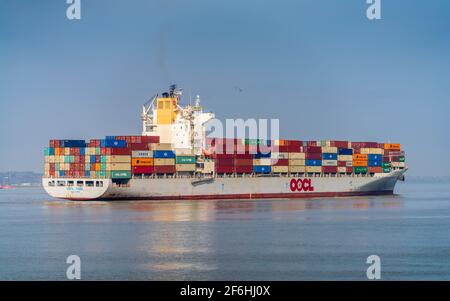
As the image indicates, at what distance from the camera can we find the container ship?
229ft

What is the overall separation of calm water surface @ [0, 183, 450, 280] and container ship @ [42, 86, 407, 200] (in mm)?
5404

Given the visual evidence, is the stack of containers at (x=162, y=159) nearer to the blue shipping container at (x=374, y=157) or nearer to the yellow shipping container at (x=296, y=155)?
the yellow shipping container at (x=296, y=155)

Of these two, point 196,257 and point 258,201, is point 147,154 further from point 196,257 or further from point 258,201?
point 196,257

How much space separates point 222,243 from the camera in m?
41.7

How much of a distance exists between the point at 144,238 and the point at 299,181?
3944 cm

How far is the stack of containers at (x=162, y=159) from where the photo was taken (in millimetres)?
71562

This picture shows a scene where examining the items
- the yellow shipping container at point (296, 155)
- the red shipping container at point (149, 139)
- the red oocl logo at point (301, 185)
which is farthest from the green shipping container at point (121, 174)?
the red oocl logo at point (301, 185)

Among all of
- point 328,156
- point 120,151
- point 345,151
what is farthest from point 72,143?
point 345,151

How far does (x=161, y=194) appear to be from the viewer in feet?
236

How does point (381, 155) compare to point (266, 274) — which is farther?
point (381, 155)

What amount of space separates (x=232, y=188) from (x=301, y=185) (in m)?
8.99

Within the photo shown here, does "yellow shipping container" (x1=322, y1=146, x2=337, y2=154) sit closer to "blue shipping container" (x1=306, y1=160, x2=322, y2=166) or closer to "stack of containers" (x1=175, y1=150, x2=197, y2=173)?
"blue shipping container" (x1=306, y1=160, x2=322, y2=166)
